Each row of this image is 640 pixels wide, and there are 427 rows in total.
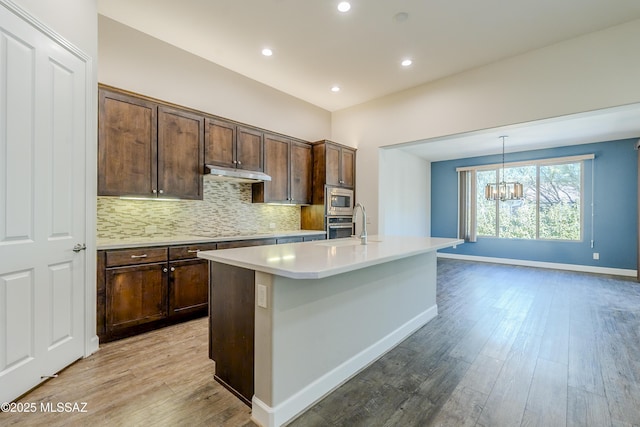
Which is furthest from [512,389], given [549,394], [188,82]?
[188,82]

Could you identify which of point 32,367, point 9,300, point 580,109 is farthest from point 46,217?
point 580,109

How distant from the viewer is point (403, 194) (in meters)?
6.42

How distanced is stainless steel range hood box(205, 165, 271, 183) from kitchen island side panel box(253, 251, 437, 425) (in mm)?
2126

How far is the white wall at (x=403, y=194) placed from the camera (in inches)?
208

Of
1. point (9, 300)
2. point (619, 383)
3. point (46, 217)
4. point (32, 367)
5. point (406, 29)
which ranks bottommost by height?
point (619, 383)

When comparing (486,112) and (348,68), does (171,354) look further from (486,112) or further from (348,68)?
(486,112)

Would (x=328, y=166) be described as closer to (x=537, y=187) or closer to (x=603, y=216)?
(x=537, y=187)

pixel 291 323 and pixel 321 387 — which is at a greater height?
pixel 291 323

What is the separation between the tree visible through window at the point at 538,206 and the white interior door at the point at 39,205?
7634 millimetres

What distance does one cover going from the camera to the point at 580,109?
10.5ft

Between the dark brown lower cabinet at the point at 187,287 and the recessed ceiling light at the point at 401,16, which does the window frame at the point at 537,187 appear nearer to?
the recessed ceiling light at the point at 401,16

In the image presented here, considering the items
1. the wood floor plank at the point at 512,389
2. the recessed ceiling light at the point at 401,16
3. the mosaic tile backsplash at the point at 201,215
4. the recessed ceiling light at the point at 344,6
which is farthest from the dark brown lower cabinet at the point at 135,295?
the recessed ceiling light at the point at 401,16

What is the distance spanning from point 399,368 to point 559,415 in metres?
0.95

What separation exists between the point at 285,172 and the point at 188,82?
1.74 metres
